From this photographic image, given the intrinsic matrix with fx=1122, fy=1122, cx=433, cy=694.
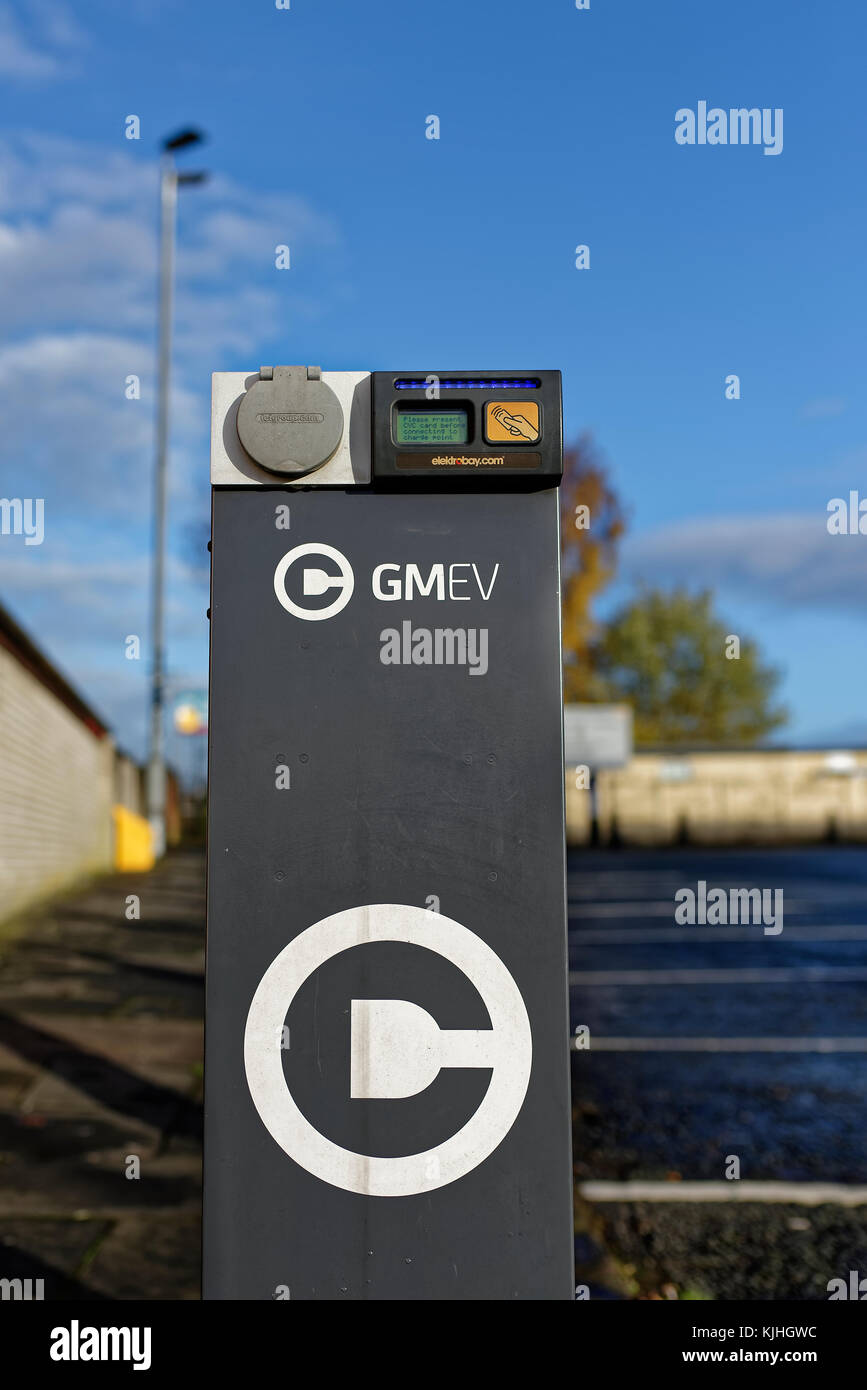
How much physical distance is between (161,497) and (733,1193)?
68.6 ft

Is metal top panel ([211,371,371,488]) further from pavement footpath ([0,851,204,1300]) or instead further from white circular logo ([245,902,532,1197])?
pavement footpath ([0,851,204,1300])

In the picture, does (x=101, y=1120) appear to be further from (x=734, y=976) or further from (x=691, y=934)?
(x=691, y=934)

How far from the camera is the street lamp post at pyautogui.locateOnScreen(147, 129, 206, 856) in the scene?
21.8m

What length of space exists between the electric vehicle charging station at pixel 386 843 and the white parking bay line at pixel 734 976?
294 inches

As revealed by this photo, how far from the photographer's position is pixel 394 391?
6.79ft

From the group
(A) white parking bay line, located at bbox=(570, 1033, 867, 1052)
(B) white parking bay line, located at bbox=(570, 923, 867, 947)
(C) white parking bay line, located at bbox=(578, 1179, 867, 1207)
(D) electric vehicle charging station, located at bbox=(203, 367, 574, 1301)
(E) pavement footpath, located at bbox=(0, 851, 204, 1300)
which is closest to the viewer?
(D) electric vehicle charging station, located at bbox=(203, 367, 574, 1301)

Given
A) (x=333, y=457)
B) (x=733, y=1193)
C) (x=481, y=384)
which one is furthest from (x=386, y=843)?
(x=733, y=1193)

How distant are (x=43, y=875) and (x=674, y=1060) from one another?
11.7m

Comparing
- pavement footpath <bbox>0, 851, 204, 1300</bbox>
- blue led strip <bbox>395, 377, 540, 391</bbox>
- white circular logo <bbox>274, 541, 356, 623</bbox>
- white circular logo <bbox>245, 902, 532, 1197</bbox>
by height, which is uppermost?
blue led strip <bbox>395, 377, 540, 391</bbox>

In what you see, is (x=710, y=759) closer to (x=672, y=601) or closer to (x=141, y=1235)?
(x=672, y=601)

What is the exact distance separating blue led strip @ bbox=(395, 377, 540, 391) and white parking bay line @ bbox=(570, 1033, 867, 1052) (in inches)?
212

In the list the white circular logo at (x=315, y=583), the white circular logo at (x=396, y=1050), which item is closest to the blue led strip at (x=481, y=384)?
the white circular logo at (x=315, y=583)

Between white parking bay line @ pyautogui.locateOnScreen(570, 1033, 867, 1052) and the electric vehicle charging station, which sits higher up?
the electric vehicle charging station

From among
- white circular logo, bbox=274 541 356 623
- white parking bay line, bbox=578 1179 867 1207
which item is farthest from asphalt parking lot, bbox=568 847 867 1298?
white circular logo, bbox=274 541 356 623
